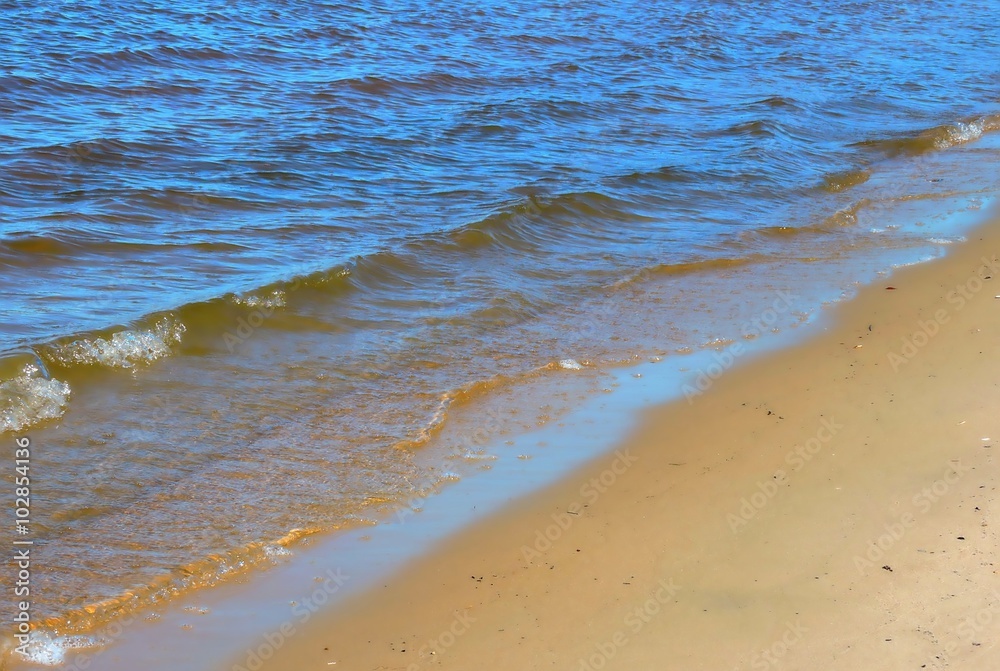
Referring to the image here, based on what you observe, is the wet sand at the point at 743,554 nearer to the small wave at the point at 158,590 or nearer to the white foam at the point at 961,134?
the small wave at the point at 158,590

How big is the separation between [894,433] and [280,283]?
393 cm

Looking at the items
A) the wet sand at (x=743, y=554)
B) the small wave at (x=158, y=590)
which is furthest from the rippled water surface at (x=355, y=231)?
the wet sand at (x=743, y=554)

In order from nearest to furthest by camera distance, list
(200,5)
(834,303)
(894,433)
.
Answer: (894,433)
(834,303)
(200,5)

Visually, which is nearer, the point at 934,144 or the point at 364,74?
the point at 934,144

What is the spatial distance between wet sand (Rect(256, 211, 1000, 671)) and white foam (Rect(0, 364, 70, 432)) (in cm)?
227

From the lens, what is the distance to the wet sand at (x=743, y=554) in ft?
11.0

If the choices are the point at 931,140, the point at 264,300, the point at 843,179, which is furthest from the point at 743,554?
the point at 931,140

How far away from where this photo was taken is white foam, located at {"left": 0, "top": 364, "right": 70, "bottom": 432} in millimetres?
5012

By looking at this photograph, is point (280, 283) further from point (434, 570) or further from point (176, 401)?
point (434, 570)

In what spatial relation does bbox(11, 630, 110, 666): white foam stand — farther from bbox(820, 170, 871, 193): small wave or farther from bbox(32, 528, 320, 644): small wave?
bbox(820, 170, 871, 193): small wave

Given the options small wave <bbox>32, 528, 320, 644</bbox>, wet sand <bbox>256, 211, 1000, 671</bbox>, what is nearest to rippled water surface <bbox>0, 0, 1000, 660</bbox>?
small wave <bbox>32, 528, 320, 644</bbox>

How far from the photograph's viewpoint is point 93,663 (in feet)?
11.0

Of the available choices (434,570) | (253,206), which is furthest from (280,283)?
(434,570)

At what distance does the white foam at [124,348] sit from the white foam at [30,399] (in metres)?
0.23
